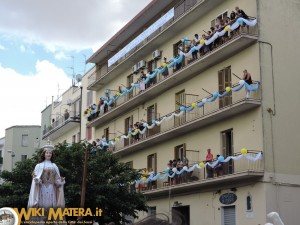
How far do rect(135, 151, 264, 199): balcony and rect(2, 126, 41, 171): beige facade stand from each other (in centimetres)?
4488

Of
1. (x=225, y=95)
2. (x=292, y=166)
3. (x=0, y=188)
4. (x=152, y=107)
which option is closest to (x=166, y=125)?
(x=152, y=107)

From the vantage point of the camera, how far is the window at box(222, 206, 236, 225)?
24094mm

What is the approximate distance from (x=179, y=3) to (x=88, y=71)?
55.1 feet

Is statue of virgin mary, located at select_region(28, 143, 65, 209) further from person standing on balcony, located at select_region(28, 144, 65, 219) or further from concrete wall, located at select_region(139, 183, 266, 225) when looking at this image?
concrete wall, located at select_region(139, 183, 266, 225)

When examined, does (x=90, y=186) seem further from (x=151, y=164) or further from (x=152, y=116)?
(x=152, y=116)

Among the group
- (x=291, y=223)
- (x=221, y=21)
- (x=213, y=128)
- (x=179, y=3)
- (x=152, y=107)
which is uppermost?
(x=179, y=3)

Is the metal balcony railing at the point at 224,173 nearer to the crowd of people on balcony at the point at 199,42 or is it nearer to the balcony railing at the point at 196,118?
the balcony railing at the point at 196,118

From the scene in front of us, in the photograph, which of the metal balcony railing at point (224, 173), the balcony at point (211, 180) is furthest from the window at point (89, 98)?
the metal balcony railing at point (224, 173)

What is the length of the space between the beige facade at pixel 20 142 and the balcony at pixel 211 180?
44877mm

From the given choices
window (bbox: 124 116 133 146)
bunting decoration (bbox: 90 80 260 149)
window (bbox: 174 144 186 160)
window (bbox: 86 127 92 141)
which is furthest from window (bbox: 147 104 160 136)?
window (bbox: 86 127 92 141)

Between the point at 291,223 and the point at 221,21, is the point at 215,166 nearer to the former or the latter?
the point at 291,223

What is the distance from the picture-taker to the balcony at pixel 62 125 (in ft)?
151

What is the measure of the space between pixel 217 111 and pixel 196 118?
7.00ft

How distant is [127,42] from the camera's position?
38.3 metres
